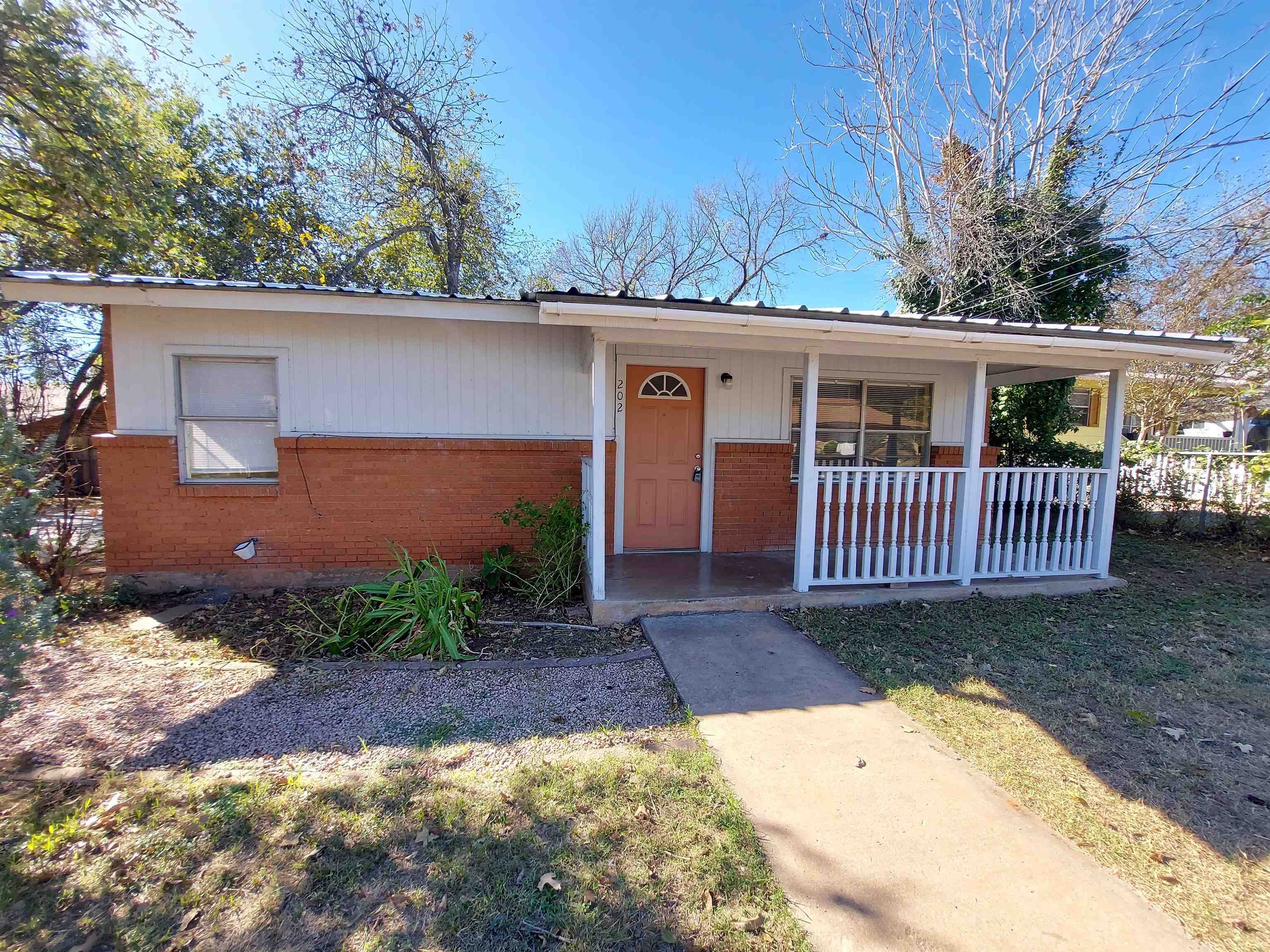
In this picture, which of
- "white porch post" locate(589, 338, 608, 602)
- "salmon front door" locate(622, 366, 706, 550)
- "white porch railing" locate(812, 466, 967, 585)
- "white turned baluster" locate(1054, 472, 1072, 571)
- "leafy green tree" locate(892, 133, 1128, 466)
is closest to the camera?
"white porch post" locate(589, 338, 608, 602)

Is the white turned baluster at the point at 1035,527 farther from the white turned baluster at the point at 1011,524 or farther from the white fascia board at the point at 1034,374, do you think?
the white fascia board at the point at 1034,374

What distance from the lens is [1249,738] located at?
9.87 feet

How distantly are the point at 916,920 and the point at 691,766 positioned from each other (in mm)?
1088

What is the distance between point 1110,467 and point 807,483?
11.4 feet

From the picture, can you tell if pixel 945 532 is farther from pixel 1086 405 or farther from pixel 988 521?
pixel 1086 405

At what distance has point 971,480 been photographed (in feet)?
17.5

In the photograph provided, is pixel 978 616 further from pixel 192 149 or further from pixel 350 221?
pixel 192 149

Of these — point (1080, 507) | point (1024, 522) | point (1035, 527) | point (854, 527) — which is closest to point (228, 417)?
point (854, 527)

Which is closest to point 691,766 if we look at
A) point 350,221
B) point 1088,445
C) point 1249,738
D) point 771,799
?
point 771,799

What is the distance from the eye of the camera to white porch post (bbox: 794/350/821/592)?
4.85m

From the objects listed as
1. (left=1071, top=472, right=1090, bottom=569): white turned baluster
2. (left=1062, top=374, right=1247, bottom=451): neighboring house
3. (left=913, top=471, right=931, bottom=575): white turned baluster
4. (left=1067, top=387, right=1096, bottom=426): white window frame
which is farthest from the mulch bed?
(left=1067, top=387, right=1096, bottom=426): white window frame

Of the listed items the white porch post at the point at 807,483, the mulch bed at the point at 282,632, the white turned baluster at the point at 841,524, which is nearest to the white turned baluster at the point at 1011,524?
the white turned baluster at the point at 841,524

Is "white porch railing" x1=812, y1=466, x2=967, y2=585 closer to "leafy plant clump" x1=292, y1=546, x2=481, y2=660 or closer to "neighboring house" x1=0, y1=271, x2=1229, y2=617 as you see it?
"neighboring house" x1=0, y1=271, x2=1229, y2=617

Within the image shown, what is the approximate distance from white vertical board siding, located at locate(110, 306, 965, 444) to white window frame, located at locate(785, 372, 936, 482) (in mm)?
1550
